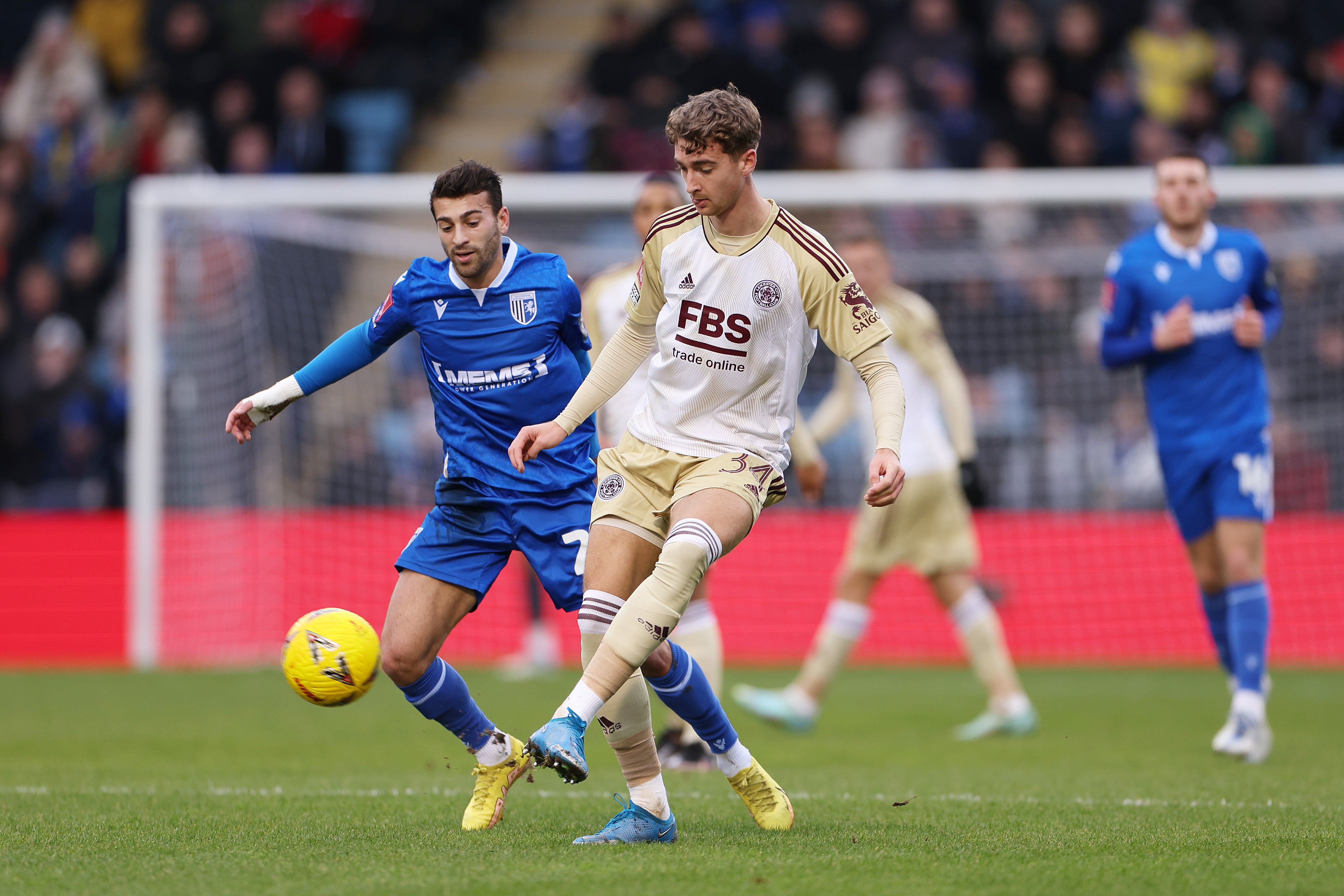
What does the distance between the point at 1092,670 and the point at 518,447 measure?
8297 mm

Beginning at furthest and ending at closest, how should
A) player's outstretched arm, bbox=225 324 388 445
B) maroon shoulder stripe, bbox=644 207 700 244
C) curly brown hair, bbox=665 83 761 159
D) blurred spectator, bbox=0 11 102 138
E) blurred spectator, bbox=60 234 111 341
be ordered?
blurred spectator, bbox=0 11 102 138 → blurred spectator, bbox=60 234 111 341 → player's outstretched arm, bbox=225 324 388 445 → maroon shoulder stripe, bbox=644 207 700 244 → curly brown hair, bbox=665 83 761 159

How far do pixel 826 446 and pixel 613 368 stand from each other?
8.20m

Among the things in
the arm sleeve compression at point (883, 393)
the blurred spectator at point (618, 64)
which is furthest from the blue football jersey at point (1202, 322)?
the blurred spectator at point (618, 64)

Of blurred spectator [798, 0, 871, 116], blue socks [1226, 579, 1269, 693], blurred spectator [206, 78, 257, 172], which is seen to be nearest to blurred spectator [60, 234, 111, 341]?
blurred spectator [206, 78, 257, 172]

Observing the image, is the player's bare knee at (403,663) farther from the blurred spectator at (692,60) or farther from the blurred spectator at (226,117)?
the blurred spectator at (226,117)

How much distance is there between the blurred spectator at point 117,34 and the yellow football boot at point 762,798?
15.8 m

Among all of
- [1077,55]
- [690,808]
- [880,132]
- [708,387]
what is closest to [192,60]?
[880,132]

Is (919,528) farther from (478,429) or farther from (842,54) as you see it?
(842,54)

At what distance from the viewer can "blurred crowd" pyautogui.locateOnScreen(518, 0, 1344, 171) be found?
14.4 metres

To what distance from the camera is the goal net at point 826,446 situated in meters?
11.8

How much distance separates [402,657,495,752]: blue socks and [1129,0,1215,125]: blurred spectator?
1174 cm

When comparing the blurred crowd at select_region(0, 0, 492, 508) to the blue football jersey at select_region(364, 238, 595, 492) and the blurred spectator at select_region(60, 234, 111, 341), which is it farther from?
the blue football jersey at select_region(364, 238, 595, 492)

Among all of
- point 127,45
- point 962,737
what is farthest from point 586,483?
point 127,45

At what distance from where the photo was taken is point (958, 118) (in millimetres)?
14719
